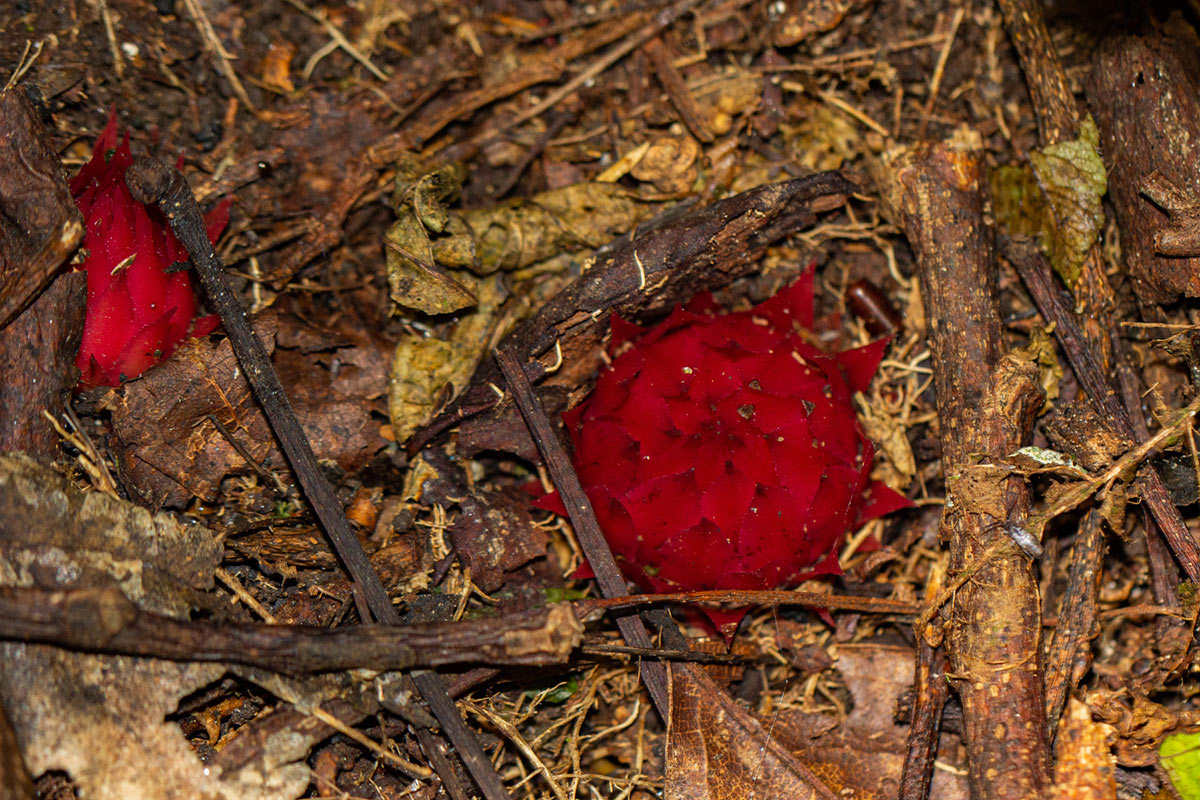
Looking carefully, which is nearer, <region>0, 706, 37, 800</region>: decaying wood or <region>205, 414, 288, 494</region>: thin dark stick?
<region>0, 706, 37, 800</region>: decaying wood

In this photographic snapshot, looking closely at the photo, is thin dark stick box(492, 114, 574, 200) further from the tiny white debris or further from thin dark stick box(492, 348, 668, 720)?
the tiny white debris

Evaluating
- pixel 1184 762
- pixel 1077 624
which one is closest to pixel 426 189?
pixel 1077 624

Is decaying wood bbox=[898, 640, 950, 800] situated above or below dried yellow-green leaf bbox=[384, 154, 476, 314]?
below

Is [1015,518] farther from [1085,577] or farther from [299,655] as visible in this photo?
[299,655]

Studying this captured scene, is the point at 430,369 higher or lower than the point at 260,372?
lower

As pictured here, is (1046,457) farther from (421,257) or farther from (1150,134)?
(421,257)

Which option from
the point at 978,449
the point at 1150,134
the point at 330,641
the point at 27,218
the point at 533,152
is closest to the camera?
the point at 330,641

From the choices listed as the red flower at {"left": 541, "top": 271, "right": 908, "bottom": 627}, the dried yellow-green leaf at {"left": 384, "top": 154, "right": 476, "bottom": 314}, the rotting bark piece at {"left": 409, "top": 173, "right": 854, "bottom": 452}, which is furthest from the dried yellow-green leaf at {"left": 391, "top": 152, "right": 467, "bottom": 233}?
the red flower at {"left": 541, "top": 271, "right": 908, "bottom": 627}
